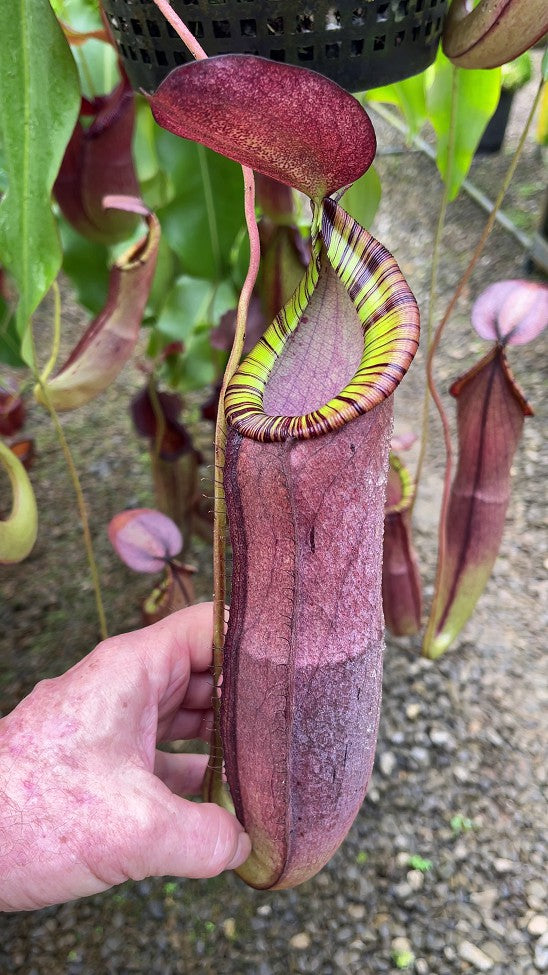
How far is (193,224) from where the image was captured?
40.1 inches

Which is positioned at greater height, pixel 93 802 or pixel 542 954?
pixel 93 802

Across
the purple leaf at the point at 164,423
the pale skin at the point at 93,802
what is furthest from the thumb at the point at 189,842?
the purple leaf at the point at 164,423

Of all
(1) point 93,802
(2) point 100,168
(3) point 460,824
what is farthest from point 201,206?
(3) point 460,824

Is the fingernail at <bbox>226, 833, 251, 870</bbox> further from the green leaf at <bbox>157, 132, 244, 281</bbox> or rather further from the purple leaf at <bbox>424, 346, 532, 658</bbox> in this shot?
the green leaf at <bbox>157, 132, 244, 281</bbox>

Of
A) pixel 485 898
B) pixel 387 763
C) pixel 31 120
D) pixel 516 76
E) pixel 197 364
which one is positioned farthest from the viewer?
pixel 516 76

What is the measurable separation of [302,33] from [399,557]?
0.74 metres

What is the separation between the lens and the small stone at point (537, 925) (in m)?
0.99

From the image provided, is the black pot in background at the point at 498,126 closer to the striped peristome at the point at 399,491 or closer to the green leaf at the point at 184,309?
the green leaf at the point at 184,309

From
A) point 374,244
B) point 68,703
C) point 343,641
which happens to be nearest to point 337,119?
point 374,244

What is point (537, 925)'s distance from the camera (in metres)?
0.99

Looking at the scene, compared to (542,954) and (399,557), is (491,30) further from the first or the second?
(542,954)

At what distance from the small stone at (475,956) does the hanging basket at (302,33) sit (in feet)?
3.57

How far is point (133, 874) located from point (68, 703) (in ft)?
0.44

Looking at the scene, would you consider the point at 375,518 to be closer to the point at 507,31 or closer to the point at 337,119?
the point at 337,119
